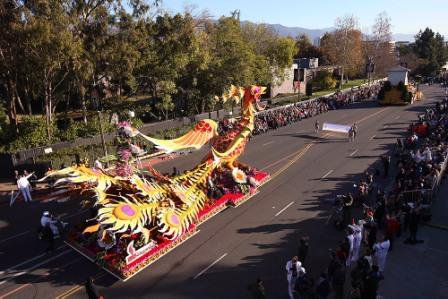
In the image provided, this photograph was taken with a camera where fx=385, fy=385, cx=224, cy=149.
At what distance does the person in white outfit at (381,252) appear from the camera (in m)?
11.2

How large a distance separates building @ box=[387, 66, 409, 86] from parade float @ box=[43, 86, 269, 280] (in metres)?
35.9

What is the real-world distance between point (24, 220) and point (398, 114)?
119ft

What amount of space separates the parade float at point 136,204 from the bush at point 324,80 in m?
49.3

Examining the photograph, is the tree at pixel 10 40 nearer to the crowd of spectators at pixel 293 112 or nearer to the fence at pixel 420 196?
the crowd of spectators at pixel 293 112

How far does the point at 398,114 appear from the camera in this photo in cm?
4009

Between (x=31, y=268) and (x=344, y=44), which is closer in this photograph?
(x=31, y=268)

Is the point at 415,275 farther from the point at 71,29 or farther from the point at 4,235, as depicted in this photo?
the point at 71,29

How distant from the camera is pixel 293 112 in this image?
128ft

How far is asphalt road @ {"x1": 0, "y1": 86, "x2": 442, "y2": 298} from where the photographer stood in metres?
11.7

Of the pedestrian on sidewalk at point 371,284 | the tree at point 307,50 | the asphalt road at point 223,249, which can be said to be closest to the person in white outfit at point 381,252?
the pedestrian on sidewalk at point 371,284

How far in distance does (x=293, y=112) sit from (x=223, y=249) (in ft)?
89.4

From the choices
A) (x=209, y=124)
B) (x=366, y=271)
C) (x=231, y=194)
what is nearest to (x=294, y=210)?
(x=231, y=194)

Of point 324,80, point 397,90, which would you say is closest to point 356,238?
point 397,90

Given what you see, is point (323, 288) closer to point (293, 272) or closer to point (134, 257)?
point (293, 272)
